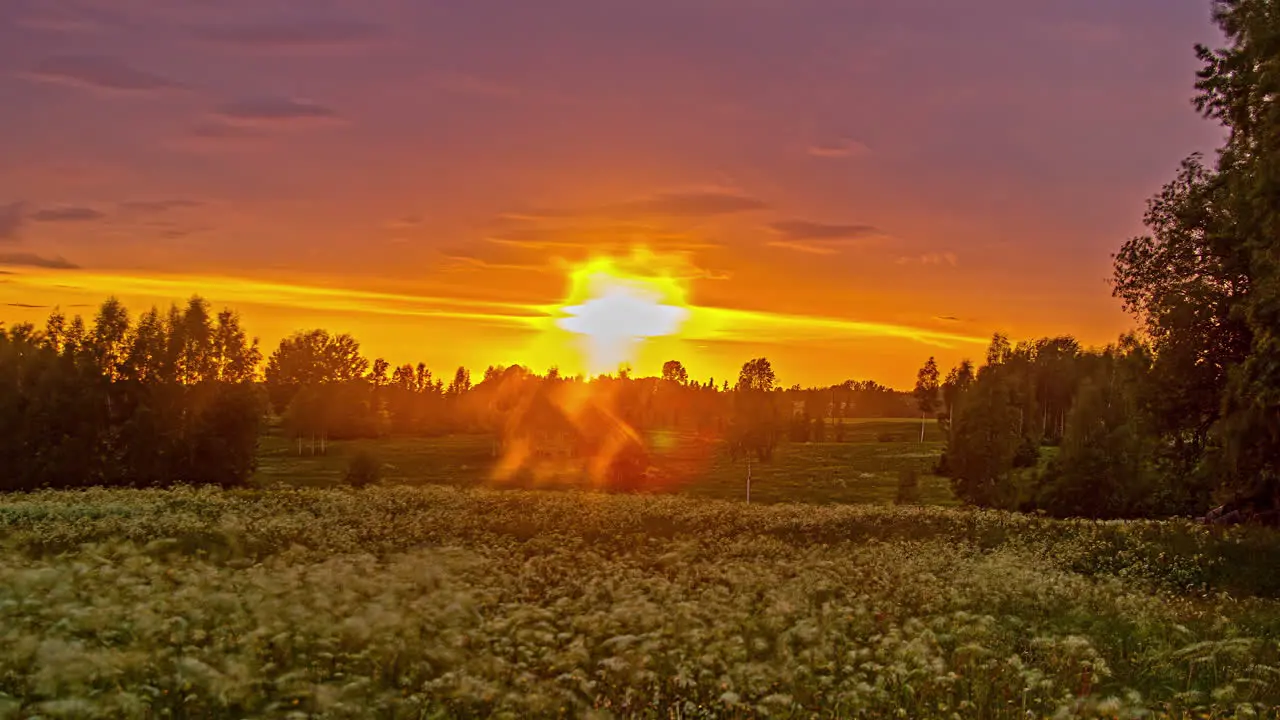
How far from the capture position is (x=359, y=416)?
161 m

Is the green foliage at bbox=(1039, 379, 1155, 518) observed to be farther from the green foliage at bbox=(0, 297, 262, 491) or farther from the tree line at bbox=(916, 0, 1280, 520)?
the green foliage at bbox=(0, 297, 262, 491)

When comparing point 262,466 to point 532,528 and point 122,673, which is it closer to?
point 532,528

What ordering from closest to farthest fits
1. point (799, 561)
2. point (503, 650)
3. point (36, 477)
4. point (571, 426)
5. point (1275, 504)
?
point (503, 650) < point (799, 561) < point (1275, 504) < point (36, 477) < point (571, 426)

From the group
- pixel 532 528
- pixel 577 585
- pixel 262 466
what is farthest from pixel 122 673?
pixel 262 466

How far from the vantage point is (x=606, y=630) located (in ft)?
38.9

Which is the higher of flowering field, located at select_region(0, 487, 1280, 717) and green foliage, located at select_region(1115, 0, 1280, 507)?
green foliage, located at select_region(1115, 0, 1280, 507)

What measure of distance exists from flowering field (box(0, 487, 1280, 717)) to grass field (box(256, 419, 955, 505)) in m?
63.0

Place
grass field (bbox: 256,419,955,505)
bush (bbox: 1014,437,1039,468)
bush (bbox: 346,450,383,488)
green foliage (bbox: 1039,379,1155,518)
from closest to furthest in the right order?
green foliage (bbox: 1039,379,1155,518)
bush (bbox: 346,450,383,488)
bush (bbox: 1014,437,1039,468)
grass field (bbox: 256,419,955,505)

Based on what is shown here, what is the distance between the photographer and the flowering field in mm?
9438

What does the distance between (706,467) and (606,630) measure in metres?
121

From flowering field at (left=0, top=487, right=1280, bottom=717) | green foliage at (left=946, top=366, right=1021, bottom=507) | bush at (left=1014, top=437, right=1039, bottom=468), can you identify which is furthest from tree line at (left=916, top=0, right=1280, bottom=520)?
bush at (left=1014, top=437, right=1039, bottom=468)

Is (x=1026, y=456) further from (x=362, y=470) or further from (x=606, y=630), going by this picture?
(x=606, y=630)

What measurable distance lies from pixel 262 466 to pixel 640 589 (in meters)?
115

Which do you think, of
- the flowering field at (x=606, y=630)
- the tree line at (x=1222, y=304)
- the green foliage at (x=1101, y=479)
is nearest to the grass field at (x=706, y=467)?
the green foliage at (x=1101, y=479)
